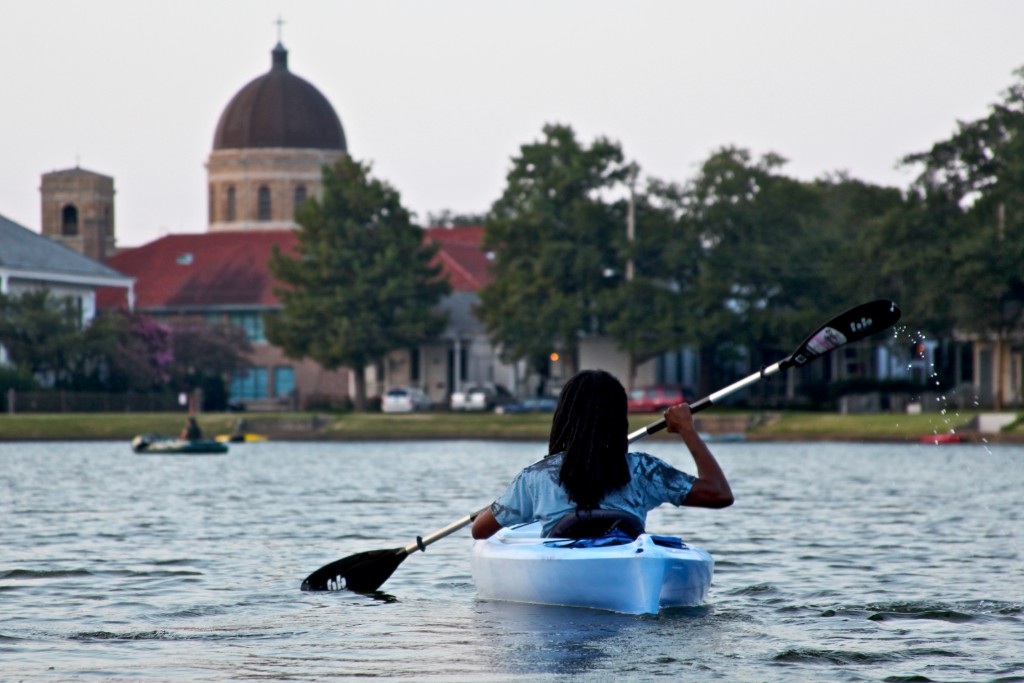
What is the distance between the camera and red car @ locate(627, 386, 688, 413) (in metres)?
70.6

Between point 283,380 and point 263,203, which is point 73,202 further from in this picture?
point 283,380

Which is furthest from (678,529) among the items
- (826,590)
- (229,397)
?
(229,397)

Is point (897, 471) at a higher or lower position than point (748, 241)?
lower

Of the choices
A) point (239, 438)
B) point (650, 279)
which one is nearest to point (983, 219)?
point (650, 279)

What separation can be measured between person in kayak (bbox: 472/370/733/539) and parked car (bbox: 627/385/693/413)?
5653 cm

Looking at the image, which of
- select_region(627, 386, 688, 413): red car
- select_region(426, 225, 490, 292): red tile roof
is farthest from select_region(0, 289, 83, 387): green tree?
select_region(627, 386, 688, 413): red car

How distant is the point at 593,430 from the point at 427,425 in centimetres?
5420

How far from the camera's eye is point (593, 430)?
11.9 metres

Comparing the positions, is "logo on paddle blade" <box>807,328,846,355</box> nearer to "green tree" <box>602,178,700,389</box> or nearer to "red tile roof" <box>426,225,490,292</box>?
"green tree" <box>602,178,700,389</box>

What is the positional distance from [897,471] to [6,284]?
4299cm

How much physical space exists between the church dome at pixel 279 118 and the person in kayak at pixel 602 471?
8901 cm

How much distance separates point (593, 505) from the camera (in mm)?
12617

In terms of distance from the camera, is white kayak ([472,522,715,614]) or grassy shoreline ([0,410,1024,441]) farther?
grassy shoreline ([0,410,1024,441])

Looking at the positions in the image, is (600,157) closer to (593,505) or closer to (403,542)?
(403,542)
